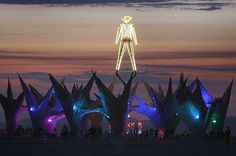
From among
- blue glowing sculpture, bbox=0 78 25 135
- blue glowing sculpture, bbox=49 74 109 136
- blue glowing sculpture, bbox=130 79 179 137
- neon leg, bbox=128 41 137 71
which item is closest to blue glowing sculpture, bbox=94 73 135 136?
blue glowing sculpture, bbox=49 74 109 136

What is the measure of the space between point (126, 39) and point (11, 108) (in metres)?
13.9

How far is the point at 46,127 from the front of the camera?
73375 mm

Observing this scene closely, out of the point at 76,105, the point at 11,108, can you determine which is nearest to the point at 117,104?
the point at 76,105

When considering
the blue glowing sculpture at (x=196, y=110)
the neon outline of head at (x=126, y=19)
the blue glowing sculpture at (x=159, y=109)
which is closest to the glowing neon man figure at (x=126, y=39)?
the neon outline of head at (x=126, y=19)

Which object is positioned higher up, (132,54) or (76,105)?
(132,54)

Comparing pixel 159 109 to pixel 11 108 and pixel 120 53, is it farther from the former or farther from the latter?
pixel 11 108

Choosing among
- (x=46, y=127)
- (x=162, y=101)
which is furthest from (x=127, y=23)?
(x=46, y=127)

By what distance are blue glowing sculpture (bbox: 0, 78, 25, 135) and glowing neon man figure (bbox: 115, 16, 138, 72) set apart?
10992 millimetres

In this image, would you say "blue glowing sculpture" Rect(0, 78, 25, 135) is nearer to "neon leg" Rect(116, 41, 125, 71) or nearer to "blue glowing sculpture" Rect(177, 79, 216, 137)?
"neon leg" Rect(116, 41, 125, 71)

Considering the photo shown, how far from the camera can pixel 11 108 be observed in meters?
74.8

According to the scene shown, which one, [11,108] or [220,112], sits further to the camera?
[11,108]

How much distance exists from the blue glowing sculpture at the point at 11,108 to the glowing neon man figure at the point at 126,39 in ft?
36.1

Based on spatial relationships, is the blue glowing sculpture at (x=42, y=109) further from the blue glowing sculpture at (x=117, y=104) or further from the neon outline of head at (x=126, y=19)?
the neon outline of head at (x=126, y=19)

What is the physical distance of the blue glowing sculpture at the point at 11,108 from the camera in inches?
2936
